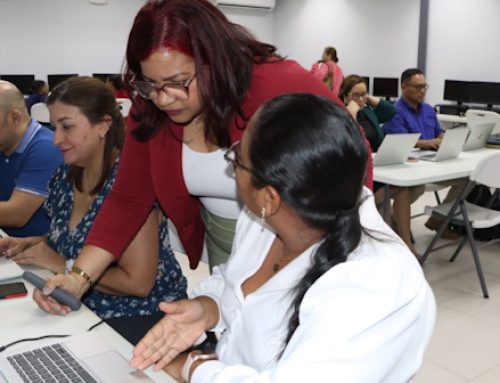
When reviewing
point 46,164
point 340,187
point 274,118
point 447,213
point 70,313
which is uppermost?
point 274,118

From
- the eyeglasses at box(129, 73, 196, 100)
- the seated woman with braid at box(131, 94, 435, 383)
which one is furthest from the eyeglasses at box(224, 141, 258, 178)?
the eyeglasses at box(129, 73, 196, 100)

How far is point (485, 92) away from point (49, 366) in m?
7.85

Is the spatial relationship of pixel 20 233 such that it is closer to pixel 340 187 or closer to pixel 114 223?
pixel 114 223

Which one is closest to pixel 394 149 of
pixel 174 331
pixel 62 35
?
pixel 174 331

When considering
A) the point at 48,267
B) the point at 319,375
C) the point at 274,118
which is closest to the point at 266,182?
the point at 274,118

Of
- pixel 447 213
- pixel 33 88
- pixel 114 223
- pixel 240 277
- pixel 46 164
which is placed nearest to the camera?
pixel 240 277

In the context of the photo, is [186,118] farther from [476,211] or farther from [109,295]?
[476,211]

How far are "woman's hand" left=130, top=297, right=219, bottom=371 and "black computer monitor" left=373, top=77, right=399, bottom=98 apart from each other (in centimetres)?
849

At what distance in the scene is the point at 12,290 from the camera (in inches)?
64.6

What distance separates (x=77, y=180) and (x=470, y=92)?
726cm

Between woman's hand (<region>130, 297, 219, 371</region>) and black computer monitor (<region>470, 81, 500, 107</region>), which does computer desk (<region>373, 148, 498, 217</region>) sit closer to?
woman's hand (<region>130, 297, 219, 371</region>)

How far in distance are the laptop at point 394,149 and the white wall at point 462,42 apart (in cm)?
504

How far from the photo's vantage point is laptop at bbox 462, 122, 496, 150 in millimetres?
4340

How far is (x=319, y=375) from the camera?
0.87 m
